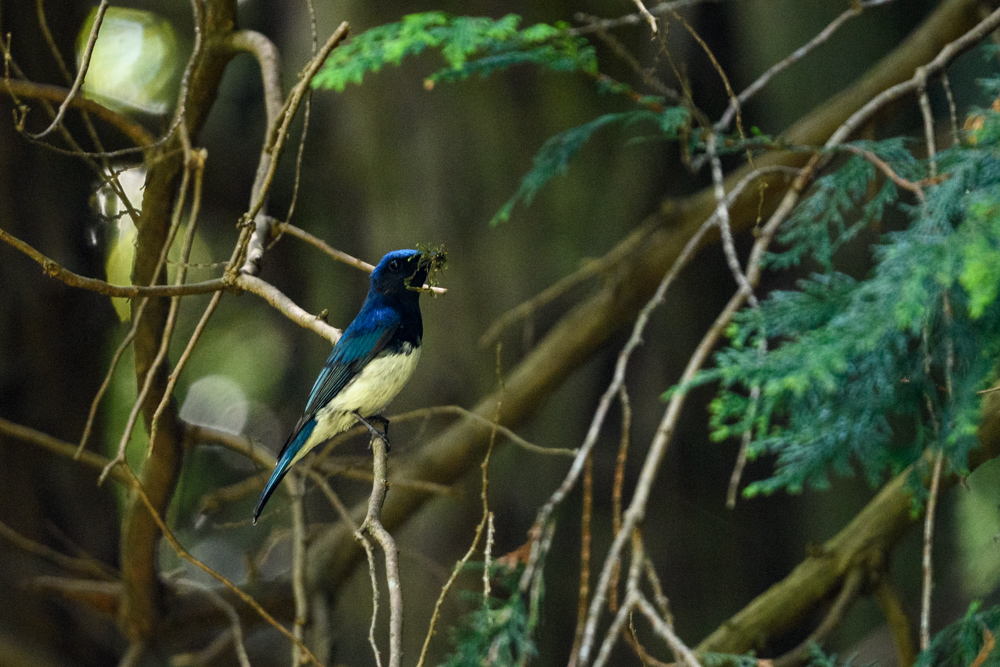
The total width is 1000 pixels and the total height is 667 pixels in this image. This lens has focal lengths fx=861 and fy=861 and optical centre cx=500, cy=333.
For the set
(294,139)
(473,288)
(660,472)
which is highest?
(294,139)

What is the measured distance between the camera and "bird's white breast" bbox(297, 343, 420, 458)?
6.94 ft

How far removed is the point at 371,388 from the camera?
2.13 metres

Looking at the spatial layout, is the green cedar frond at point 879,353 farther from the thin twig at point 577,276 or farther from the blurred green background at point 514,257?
the blurred green background at point 514,257

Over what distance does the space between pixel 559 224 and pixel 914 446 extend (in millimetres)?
2203

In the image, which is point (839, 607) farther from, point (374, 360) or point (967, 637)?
point (374, 360)

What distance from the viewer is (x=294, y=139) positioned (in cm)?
432

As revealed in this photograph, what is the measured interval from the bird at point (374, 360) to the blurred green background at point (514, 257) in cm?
148

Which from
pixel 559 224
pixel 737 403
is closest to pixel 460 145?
pixel 559 224

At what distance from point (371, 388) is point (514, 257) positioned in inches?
75.0

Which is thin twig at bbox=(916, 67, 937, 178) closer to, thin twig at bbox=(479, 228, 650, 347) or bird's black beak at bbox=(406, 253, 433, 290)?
thin twig at bbox=(479, 228, 650, 347)

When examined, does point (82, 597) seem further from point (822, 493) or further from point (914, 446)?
point (822, 493)

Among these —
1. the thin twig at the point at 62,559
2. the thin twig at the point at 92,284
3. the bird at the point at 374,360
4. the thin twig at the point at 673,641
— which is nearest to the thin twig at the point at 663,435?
the thin twig at the point at 673,641

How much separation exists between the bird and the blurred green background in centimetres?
148

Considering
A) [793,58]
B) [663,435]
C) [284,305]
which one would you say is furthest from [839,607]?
[284,305]
